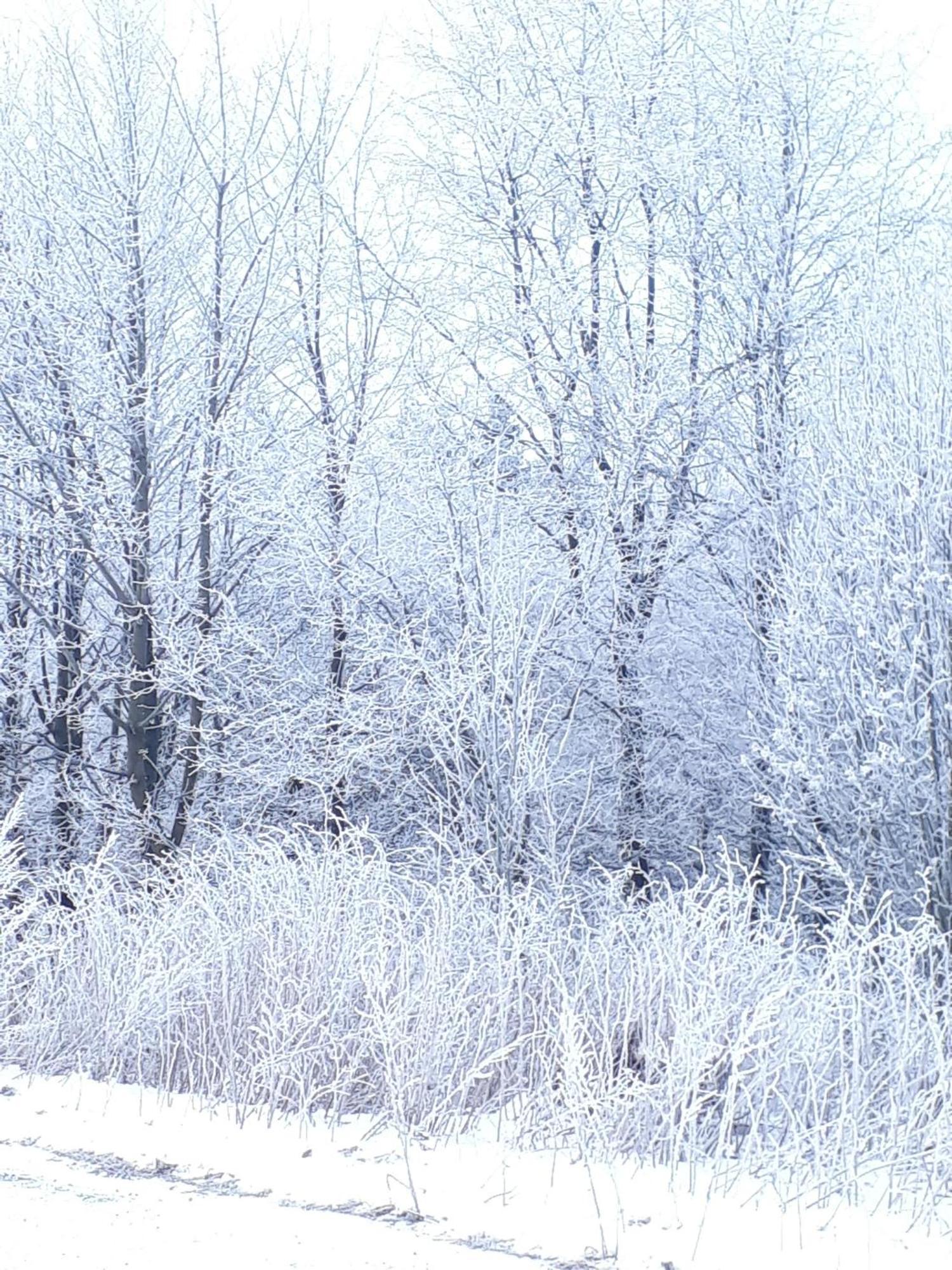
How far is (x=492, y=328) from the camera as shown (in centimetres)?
1252

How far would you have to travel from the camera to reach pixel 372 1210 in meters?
5.30

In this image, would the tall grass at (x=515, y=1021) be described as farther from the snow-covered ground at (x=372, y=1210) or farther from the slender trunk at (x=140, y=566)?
the slender trunk at (x=140, y=566)

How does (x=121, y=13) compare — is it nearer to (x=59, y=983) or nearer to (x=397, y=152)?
(x=397, y=152)

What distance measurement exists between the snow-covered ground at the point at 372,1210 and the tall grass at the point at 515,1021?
0.19 meters

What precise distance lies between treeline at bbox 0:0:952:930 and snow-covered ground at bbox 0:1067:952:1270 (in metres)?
5.12

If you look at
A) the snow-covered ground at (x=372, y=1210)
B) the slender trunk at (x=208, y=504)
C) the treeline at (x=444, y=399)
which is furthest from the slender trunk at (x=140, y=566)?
the snow-covered ground at (x=372, y=1210)

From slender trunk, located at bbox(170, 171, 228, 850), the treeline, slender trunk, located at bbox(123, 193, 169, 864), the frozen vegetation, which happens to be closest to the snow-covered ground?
the frozen vegetation

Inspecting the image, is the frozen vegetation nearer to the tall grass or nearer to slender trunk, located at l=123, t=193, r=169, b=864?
slender trunk, located at l=123, t=193, r=169, b=864

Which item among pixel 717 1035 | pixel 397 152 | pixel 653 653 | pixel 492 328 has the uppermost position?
pixel 397 152

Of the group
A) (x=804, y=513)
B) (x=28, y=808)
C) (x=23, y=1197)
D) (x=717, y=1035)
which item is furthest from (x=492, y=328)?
(x=23, y=1197)

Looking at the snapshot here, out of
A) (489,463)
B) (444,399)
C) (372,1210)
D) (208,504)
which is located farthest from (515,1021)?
(444,399)

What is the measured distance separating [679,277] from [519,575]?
12.9 ft

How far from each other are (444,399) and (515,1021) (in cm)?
728

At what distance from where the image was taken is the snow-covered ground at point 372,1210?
15.9 feet
